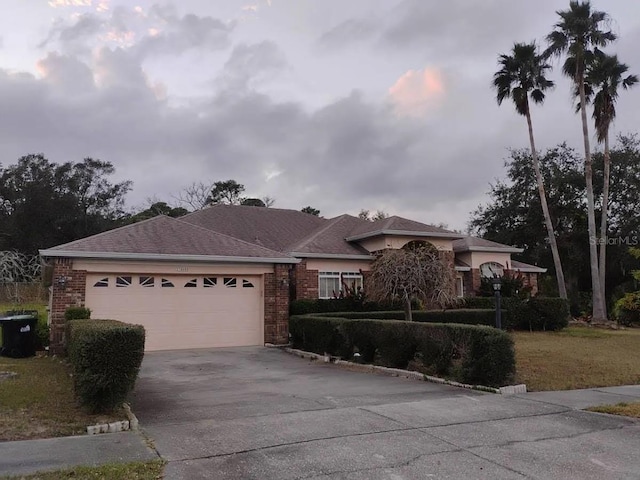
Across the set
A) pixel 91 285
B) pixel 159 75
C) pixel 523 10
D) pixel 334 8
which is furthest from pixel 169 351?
pixel 523 10

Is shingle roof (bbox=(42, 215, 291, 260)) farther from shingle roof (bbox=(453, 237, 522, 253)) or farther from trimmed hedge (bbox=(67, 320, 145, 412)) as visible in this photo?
shingle roof (bbox=(453, 237, 522, 253))

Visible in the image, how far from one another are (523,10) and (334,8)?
4.90 metres

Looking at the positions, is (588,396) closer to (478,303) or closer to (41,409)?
(41,409)

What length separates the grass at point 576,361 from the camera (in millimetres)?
9984

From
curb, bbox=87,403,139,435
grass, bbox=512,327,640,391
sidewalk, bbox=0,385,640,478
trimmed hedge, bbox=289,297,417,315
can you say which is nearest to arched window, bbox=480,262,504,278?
grass, bbox=512,327,640,391

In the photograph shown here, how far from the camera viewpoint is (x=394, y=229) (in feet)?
68.9

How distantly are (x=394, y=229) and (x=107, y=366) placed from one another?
15.5 m

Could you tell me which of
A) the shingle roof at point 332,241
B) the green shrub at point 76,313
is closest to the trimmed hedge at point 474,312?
the shingle roof at point 332,241

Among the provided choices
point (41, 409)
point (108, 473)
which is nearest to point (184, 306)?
point (41, 409)

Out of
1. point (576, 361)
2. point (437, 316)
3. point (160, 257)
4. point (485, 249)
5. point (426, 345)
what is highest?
point (485, 249)

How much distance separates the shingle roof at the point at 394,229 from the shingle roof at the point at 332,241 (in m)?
0.47

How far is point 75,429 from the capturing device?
6184 mm

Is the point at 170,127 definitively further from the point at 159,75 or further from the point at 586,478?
the point at 586,478

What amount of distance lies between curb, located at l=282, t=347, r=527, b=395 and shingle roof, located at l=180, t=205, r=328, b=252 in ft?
27.2
